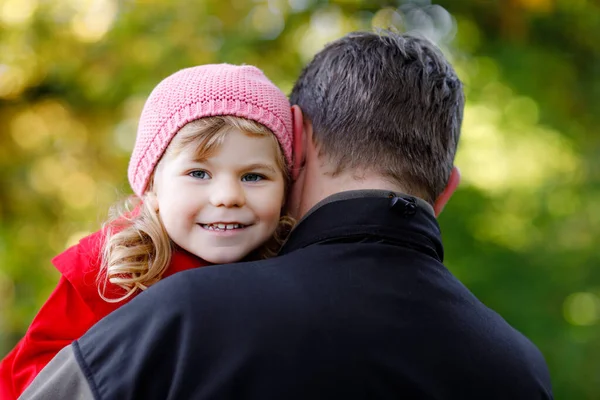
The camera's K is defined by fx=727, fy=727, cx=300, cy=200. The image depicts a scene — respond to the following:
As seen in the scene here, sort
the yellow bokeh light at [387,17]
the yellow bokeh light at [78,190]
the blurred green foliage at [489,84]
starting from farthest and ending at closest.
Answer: the yellow bokeh light at [78,190] → the yellow bokeh light at [387,17] → the blurred green foliage at [489,84]

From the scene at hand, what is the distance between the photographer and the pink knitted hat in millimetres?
1837

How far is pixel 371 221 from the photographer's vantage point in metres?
1.66

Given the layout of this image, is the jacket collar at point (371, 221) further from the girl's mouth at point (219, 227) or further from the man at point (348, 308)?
the girl's mouth at point (219, 227)

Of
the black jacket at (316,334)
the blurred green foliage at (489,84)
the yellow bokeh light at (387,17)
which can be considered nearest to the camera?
the black jacket at (316,334)

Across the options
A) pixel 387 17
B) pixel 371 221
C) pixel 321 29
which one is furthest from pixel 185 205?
pixel 321 29

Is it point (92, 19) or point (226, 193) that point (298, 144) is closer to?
point (226, 193)

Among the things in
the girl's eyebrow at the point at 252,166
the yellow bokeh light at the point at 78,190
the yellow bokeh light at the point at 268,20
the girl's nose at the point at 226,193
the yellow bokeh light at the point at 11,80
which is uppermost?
the yellow bokeh light at the point at 268,20

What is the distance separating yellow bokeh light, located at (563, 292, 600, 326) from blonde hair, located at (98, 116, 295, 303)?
9.30 ft

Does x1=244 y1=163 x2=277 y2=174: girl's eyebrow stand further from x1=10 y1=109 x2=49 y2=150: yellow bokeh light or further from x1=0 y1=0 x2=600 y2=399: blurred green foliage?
x1=10 y1=109 x2=49 y2=150: yellow bokeh light

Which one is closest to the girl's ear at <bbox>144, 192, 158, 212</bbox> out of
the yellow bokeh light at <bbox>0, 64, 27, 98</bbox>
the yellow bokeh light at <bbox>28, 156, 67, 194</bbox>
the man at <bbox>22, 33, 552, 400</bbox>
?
the man at <bbox>22, 33, 552, 400</bbox>

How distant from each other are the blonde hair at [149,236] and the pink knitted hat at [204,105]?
0.07 ft

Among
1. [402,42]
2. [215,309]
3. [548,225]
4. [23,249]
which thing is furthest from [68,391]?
[23,249]

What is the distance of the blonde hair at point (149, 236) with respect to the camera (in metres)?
1.78

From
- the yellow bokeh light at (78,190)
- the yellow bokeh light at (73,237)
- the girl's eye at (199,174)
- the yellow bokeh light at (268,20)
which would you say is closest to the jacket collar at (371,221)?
the girl's eye at (199,174)
